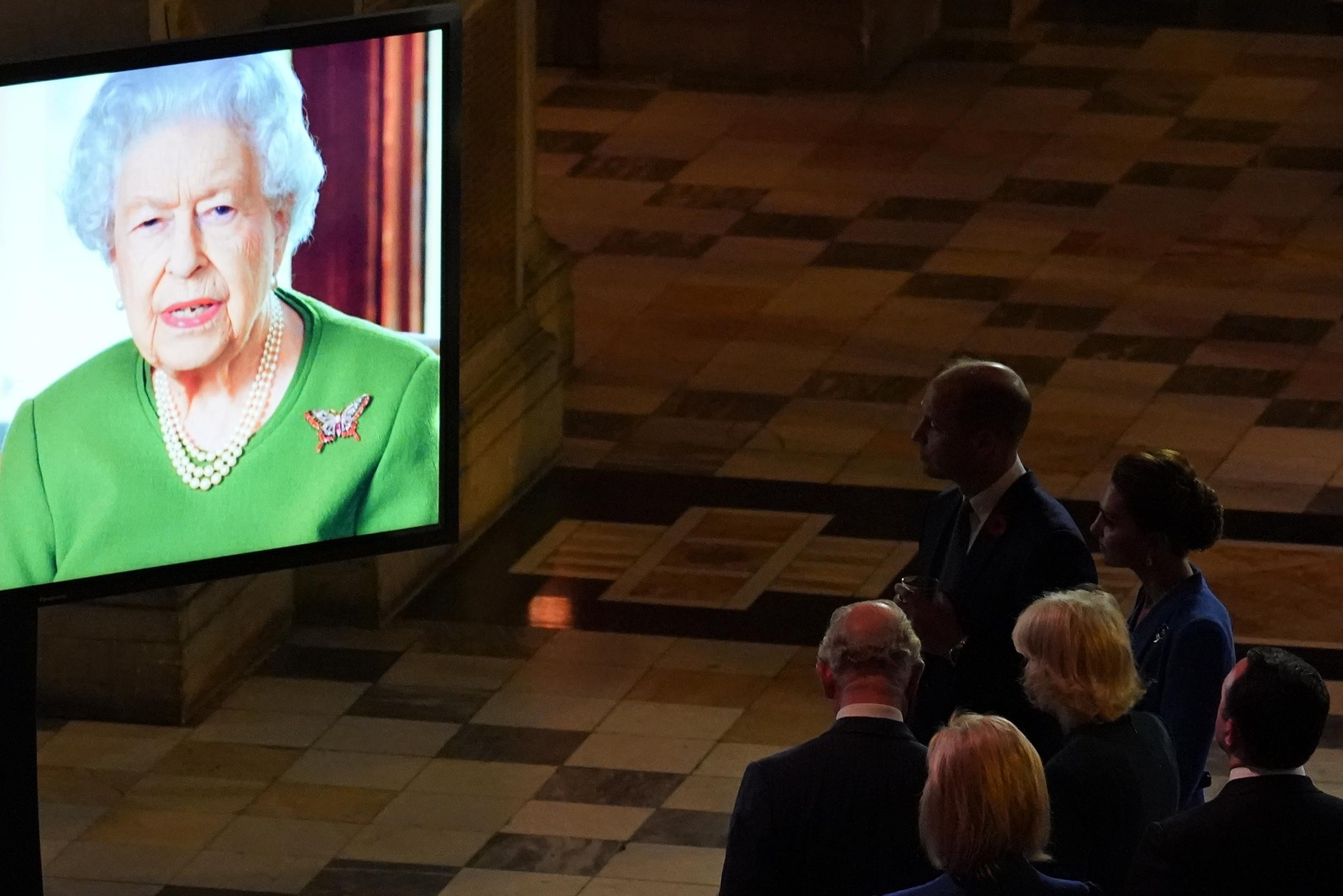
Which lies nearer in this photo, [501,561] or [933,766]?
[933,766]

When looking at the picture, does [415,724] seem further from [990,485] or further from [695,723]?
[990,485]

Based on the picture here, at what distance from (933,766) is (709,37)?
456 inches

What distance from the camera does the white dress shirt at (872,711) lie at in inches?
176

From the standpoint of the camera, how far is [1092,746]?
459 centimetres

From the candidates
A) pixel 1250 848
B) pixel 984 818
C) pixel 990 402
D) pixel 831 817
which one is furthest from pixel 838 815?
pixel 990 402

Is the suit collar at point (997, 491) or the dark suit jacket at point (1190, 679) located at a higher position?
the suit collar at point (997, 491)

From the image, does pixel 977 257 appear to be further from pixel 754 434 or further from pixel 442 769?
pixel 442 769

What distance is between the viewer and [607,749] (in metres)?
7.46

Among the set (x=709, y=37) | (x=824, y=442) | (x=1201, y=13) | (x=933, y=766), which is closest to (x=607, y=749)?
(x=824, y=442)

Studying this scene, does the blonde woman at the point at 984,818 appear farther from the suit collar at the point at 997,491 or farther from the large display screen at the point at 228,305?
the large display screen at the point at 228,305

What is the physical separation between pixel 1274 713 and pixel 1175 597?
3.18 feet

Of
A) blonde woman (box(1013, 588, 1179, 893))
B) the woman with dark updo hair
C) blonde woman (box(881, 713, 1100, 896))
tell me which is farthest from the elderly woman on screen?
blonde woman (box(881, 713, 1100, 896))

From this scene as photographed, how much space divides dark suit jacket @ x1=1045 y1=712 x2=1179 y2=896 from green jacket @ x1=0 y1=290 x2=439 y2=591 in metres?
2.06

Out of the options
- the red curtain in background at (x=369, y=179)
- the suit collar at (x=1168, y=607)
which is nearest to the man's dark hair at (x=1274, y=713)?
the suit collar at (x=1168, y=607)
